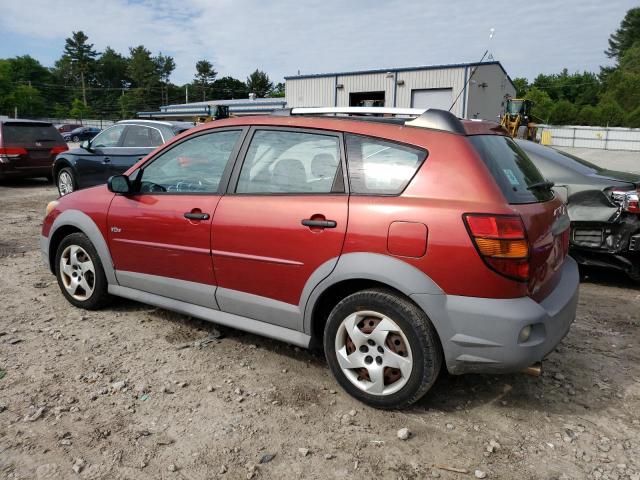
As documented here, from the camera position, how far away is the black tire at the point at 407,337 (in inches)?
104

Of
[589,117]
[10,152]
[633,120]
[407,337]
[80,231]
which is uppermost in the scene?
[589,117]

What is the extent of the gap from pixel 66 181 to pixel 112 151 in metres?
1.61

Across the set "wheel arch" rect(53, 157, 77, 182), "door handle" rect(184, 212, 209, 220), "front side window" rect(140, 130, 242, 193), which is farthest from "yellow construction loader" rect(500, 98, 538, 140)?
"door handle" rect(184, 212, 209, 220)

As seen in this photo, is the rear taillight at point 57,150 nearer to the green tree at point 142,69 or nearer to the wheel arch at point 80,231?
the wheel arch at point 80,231

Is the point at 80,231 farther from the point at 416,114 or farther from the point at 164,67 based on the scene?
the point at 164,67

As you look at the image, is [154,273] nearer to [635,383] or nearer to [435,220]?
[435,220]

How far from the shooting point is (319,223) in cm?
290

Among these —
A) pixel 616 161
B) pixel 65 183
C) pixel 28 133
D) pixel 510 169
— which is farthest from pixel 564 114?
pixel 510 169

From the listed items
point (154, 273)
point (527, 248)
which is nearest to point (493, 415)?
point (527, 248)

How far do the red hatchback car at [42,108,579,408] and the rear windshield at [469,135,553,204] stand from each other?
0.02 meters

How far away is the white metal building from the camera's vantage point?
28.7 m

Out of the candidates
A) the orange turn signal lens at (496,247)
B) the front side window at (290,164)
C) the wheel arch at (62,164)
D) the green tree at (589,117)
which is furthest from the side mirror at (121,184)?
the green tree at (589,117)

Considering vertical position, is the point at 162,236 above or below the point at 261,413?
above

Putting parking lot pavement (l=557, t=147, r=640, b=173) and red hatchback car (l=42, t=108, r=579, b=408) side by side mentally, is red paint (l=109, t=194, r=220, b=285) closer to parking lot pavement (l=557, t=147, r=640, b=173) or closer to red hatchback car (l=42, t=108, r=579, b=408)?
red hatchback car (l=42, t=108, r=579, b=408)
